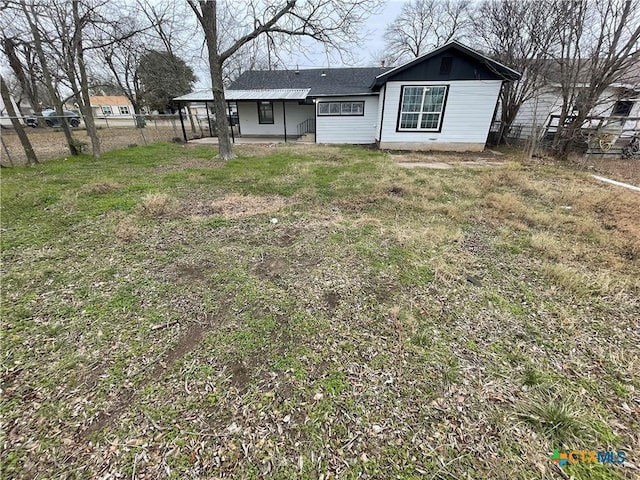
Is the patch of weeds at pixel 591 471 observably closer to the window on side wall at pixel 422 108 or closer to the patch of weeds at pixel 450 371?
the patch of weeds at pixel 450 371

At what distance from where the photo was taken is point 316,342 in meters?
2.33

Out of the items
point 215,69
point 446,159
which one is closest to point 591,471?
point 446,159

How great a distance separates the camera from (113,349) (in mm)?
2229

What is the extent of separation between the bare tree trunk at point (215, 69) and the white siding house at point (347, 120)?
5609 millimetres

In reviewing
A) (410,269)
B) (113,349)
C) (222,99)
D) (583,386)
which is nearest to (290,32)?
(222,99)

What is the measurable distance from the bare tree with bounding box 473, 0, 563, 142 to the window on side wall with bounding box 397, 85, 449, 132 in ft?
15.9

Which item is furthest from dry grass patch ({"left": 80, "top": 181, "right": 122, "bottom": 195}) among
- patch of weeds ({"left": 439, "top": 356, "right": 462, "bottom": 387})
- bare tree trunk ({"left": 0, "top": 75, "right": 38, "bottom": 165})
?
patch of weeds ({"left": 439, "top": 356, "right": 462, "bottom": 387})

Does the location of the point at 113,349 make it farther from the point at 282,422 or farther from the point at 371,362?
the point at 371,362

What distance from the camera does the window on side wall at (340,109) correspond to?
546 inches

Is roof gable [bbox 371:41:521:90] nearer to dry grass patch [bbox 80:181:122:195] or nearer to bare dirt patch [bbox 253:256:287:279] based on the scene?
dry grass patch [bbox 80:181:122:195]

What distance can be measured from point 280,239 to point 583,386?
3405 mm

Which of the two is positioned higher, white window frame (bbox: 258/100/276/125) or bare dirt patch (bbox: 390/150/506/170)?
white window frame (bbox: 258/100/276/125)

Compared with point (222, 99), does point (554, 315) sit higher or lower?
lower

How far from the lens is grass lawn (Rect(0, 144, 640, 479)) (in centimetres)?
159
